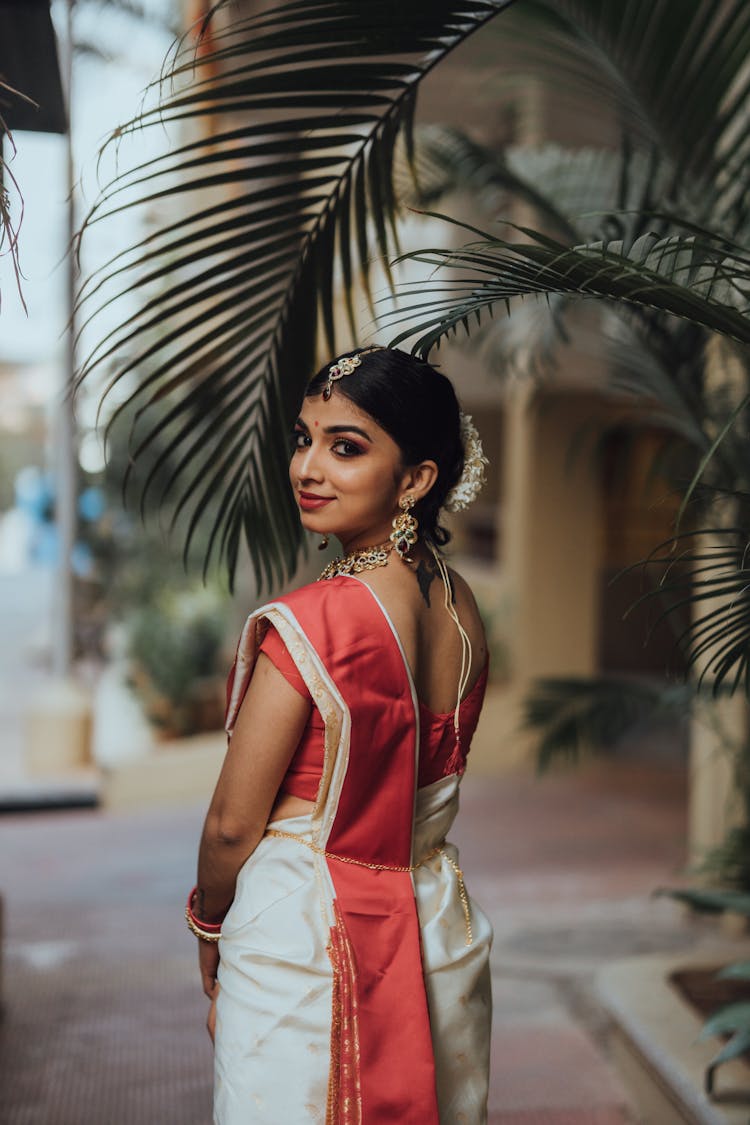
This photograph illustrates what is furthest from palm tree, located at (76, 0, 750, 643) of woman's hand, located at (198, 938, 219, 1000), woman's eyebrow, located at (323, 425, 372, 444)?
woman's hand, located at (198, 938, 219, 1000)

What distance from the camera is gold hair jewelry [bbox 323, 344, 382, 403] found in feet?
5.68

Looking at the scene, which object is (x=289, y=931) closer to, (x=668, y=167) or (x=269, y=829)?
(x=269, y=829)

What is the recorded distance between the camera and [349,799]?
174 centimetres

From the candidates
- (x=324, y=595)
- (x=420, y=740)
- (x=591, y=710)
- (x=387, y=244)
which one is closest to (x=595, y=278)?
(x=324, y=595)

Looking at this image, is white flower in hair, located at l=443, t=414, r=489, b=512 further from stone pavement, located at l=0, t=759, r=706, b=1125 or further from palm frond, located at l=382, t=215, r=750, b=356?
stone pavement, located at l=0, t=759, r=706, b=1125

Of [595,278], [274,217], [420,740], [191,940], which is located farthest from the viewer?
[191,940]

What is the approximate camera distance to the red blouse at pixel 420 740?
1.69 meters

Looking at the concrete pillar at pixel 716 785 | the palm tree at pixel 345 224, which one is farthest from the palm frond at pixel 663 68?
the concrete pillar at pixel 716 785

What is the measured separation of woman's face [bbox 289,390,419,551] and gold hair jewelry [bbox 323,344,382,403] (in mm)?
12

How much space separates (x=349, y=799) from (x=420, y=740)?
6.1 inches

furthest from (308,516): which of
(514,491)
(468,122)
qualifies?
(514,491)

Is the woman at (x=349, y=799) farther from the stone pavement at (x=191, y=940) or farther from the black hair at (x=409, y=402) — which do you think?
the stone pavement at (x=191, y=940)

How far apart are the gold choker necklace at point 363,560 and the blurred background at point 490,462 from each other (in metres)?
0.31

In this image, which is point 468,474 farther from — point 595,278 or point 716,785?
point 716,785
